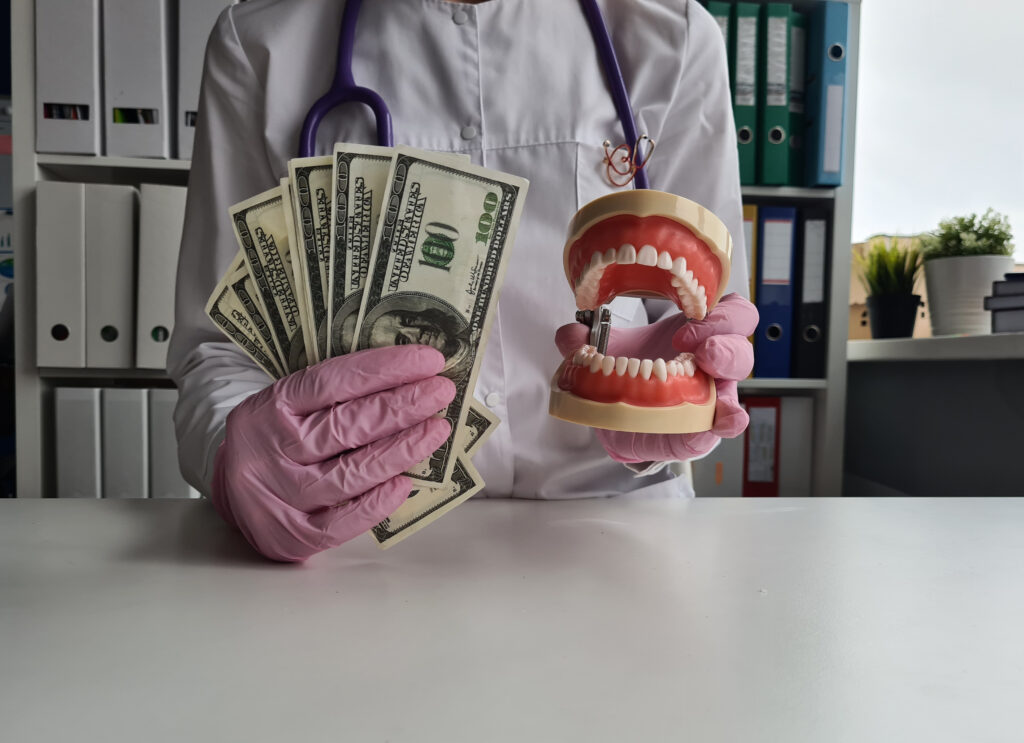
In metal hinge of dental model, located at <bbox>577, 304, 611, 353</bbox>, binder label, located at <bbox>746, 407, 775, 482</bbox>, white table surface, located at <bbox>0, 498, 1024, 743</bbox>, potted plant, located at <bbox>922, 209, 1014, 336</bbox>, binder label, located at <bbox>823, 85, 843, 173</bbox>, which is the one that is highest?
binder label, located at <bbox>823, 85, 843, 173</bbox>

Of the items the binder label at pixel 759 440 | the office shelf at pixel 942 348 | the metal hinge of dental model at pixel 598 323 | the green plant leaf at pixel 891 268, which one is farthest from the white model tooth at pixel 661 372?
the green plant leaf at pixel 891 268

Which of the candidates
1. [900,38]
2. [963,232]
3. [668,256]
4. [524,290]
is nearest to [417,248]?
[668,256]

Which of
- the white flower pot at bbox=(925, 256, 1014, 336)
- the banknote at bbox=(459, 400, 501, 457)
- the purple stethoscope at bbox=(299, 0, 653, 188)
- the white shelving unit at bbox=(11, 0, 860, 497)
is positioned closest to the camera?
the banknote at bbox=(459, 400, 501, 457)

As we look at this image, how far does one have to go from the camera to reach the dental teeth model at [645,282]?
554mm

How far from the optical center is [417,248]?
0.61 m

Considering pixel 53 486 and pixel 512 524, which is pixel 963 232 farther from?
pixel 53 486

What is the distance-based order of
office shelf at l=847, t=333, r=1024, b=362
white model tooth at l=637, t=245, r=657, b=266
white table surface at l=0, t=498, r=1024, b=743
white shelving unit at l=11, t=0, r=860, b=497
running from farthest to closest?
white shelving unit at l=11, t=0, r=860, b=497 < office shelf at l=847, t=333, r=1024, b=362 < white model tooth at l=637, t=245, r=657, b=266 < white table surface at l=0, t=498, r=1024, b=743

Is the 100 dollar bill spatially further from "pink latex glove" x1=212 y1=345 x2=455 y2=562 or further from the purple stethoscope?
the purple stethoscope

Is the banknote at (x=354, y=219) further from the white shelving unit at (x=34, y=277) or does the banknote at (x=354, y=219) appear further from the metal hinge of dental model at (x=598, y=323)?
the white shelving unit at (x=34, y=277)

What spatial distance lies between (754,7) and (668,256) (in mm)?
1554

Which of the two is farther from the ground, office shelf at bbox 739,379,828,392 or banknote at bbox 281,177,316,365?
banknote at bbox 281,177,316,365

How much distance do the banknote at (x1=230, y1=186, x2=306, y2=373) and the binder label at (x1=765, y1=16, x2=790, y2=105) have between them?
1564 millimetres

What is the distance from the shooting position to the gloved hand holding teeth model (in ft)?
1.82

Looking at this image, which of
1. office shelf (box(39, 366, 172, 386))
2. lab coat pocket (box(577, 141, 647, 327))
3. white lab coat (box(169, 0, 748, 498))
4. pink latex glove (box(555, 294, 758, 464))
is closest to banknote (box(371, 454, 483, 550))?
pink latex glove (box(555, 294, 758, 464))
